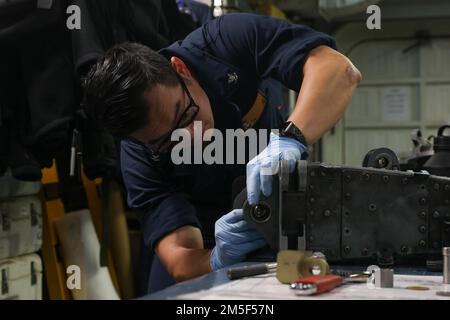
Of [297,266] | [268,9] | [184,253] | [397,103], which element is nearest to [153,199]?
[184,253]

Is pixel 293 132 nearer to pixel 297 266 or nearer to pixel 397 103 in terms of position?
pixel 297 266

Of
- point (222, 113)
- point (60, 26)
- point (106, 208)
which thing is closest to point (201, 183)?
point (222, 113)

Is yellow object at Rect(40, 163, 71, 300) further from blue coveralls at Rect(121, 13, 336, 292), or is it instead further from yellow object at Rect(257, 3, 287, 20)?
yellow object at Rect(257, 3, 287, 20)

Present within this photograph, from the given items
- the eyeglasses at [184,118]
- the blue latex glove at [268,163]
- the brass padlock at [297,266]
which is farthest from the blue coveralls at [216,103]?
the brass padlock at [297,266]

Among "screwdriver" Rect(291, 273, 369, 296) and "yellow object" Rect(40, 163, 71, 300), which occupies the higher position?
"screwdriver" Rect(291, 273, 369, 296)

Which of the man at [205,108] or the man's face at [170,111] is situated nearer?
the man at [205,108]

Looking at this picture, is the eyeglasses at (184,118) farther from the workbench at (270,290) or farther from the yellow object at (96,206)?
the yellow object at (96,206)

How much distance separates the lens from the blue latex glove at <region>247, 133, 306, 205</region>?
1189 mm

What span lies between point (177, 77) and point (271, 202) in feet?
2.03

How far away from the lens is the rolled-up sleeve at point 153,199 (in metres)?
1.81

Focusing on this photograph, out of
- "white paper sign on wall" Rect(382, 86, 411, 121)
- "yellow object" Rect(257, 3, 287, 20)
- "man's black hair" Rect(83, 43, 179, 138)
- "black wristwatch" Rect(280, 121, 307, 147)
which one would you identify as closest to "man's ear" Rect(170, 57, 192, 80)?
"man's black hair" Rect(83, 43, 179, 138)

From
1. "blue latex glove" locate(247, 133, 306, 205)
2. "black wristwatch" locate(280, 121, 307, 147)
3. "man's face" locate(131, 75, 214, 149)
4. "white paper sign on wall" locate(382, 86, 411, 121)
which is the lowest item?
"blue latex glove" locate(247, 133, 306, 205)

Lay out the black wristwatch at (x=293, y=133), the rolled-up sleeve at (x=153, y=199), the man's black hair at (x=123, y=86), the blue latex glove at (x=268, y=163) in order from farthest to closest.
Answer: the rolled-up sleeve at (x=153, y=199)
the man's black hair at (x=123, y=86)
the black wristwatch at (x=293, y=133)
the blue latex glove at (x=268, y=163)

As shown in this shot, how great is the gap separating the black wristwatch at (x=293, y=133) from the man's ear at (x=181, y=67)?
0.44 m
